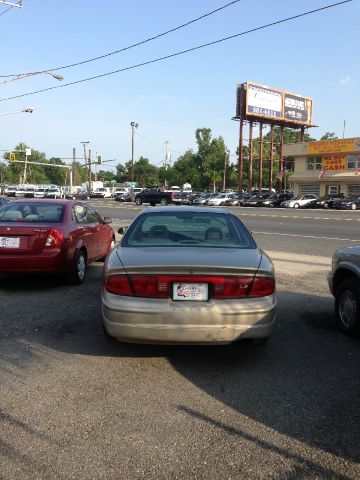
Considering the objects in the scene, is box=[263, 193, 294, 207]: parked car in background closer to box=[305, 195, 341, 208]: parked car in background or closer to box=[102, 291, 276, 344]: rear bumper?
box=[305, 195, 341, 208]: parked car in background

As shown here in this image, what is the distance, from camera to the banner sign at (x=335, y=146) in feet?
166

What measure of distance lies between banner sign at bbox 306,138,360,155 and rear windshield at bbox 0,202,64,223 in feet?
156

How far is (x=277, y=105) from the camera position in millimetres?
68375

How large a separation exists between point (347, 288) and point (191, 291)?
2.26m

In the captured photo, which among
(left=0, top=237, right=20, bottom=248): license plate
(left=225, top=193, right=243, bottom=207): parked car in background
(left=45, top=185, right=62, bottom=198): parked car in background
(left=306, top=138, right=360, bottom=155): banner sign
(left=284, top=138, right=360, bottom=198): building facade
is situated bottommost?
(left=0, top=237, right=20, bottom=248): license plate

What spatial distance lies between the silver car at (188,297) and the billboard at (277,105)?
62496 millimetres

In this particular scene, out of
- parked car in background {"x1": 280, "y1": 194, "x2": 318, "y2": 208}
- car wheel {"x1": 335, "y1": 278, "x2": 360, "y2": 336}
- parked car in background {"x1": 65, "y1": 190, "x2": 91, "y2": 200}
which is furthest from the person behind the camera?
parked car in background {"x1": 65, "y1": 190, "x2": 91, "y2": 200}

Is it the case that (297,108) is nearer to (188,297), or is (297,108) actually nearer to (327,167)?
(327,167)

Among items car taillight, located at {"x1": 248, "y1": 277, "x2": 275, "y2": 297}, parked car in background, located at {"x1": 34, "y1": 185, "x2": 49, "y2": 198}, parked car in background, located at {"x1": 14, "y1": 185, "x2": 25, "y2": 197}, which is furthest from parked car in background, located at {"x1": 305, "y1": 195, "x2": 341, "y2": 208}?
car taillight, located at {"x1": 248, "y1": 277, "x2": 275, "y2": 297}

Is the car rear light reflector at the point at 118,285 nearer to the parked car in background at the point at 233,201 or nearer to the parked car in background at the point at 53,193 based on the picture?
the parked car in background at the point at 233,201

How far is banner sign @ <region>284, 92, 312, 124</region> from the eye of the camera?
230ft

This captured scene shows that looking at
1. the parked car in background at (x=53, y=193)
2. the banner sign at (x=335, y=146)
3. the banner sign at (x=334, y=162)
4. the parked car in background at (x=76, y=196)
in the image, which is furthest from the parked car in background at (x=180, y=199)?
the parked car in background at (x=53, y=193)

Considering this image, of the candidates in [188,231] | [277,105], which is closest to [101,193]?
[277,105]

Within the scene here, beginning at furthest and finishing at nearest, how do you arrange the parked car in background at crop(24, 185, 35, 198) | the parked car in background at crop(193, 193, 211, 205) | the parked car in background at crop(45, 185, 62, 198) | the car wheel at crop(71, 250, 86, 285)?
the parked car in background at crop(24, 185, 35, 198) < the parked car in background at crop(45, 185, 62, 198) < the parked car in background at crop(193, 193, 211, 205) < the car wheel at crop(71, 250, 86, 285)
